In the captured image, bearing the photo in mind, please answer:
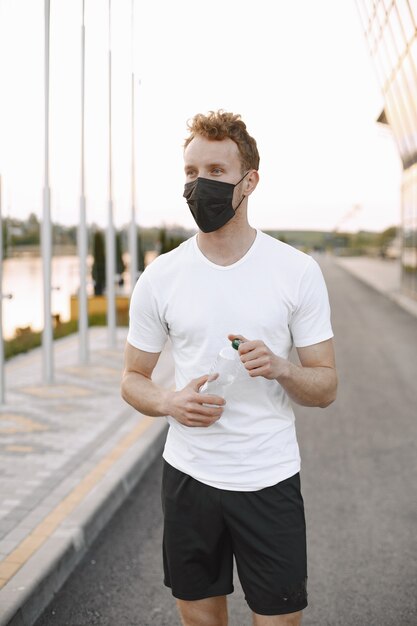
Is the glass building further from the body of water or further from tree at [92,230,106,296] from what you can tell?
the body of water

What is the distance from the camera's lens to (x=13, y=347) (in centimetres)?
1346

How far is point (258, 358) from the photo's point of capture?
230 cm

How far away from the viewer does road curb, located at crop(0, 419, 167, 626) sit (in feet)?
12.6

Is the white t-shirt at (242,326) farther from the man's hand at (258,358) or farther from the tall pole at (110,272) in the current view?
the tall pole at (110,272)

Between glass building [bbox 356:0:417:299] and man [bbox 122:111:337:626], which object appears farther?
glass building [bbox 356:0:417:299]

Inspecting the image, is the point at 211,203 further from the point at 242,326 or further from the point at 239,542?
the point at 239,542

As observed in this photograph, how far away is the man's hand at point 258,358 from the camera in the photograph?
90.1 inches

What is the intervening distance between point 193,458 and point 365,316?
17954 millimetres

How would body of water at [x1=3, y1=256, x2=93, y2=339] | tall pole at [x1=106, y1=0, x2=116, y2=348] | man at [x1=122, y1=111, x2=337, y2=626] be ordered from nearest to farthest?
man at [x1=122, y1=111, x2=337, y2=626] < body of water at [x1=3, y1=256, x2=93, y2=339] < tall pole at [x1=106, y1=0, x2=116, y2=348]

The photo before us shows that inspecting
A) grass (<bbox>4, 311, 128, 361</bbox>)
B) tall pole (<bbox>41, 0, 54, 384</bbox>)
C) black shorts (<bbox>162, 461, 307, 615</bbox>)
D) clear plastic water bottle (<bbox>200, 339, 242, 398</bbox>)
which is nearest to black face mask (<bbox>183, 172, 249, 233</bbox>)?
clear plastic water bottle (<bbox>200, 339, 242, 398</bbox>)

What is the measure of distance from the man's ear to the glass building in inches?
661

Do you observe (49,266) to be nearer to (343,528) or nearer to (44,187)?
(44,187)

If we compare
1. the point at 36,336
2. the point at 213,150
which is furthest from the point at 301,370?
the point at 36,336

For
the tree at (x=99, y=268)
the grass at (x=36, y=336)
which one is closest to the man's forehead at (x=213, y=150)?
the grass at (x=36, y=336)
